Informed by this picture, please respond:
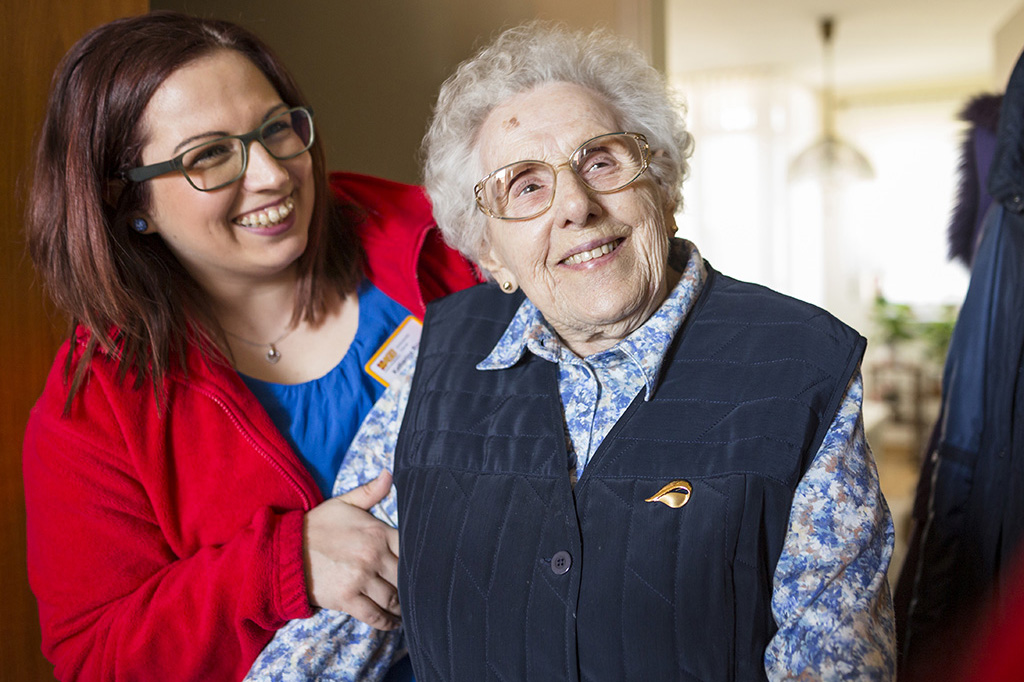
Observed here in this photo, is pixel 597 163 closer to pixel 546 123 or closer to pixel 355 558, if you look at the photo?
pixel 546 123

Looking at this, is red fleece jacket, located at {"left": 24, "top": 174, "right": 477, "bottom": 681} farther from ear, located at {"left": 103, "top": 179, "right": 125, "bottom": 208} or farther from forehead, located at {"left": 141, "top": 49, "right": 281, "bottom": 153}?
forehead, located at {"left": 141, "top": 49, "right": 281, "bottom": 153}

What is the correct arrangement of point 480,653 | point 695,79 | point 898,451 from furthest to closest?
1. point 695,79
2. point 898,451
3. point 480,653

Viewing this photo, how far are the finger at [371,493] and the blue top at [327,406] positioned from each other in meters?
0.12

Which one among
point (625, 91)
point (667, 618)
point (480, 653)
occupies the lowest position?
point (480, 653)

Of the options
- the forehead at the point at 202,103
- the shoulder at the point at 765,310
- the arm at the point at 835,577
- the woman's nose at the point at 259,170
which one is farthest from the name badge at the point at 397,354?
the arm at the point at 835,577

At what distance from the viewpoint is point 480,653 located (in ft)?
4.07

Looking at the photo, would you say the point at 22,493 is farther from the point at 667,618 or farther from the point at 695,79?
the point at 695,79

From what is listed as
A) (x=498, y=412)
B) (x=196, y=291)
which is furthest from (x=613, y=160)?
(x=196, y=291)

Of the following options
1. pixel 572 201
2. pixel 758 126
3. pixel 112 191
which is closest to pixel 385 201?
pixel 112 191

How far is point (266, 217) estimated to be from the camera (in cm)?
151

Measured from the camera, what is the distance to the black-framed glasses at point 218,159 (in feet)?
4.69

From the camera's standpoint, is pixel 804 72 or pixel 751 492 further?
pixel 804 72

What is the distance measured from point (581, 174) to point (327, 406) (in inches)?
27.4

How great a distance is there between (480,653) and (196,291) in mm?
917
